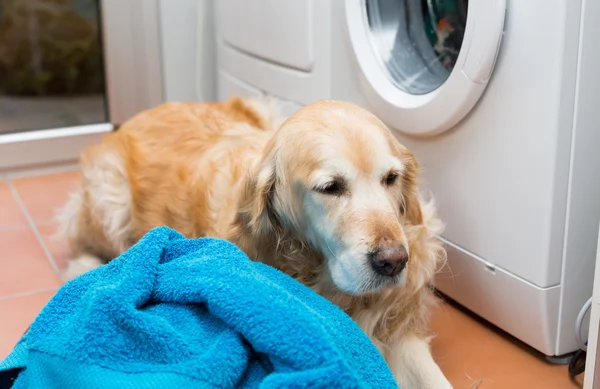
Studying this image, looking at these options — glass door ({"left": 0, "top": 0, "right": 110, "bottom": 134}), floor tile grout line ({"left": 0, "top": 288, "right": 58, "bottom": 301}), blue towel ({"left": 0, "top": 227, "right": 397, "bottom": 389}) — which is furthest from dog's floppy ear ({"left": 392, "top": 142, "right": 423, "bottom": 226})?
glass door ({"left": 0, "top": 0, "right": 110, "bottom": 134})

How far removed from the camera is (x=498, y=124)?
1369mm

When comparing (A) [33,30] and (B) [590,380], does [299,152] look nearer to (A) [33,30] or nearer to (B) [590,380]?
(B) [590,380]

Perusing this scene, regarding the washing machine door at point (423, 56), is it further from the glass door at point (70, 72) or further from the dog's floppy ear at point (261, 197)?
the glass door at point (70, 72)

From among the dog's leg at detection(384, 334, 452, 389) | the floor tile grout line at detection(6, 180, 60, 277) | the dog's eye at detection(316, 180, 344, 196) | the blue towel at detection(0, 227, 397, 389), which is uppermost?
the dog's eye at detection(316, 180, 344, 196)

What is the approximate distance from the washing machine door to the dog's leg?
45 cm

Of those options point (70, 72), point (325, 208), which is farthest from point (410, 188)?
point (70, 72)

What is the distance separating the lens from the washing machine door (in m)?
1.34

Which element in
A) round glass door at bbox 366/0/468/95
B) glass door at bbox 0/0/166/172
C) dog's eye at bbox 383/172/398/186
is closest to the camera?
dog's eye at bbox 383/172/398/186

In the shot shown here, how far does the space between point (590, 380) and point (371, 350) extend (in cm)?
44

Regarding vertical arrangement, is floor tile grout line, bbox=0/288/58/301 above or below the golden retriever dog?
below

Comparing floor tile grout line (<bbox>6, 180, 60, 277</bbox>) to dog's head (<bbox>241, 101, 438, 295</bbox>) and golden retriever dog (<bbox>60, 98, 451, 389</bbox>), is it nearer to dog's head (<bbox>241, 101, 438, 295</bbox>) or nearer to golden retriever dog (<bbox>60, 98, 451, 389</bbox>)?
golden retriever dog (<bbox>60, 98, 451, 389</bbox>)

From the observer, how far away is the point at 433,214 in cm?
146

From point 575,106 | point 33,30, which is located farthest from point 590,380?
point 33,30

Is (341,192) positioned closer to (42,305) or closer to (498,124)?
(498,124)
